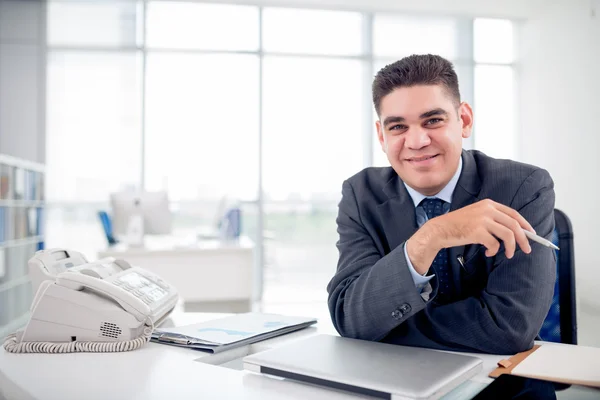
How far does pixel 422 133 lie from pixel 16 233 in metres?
4.10

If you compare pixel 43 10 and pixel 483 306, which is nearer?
pixel 483 306

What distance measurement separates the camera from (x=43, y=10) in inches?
225

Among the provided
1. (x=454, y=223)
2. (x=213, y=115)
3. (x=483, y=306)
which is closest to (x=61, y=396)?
(x=454, y=223)

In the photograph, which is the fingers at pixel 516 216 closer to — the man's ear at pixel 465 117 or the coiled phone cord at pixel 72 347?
the man's ear at pixel 465 117

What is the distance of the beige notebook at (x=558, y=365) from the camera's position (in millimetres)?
805

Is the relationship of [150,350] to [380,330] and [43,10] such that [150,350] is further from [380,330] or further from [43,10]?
[43,10]

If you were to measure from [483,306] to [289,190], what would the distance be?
513cm

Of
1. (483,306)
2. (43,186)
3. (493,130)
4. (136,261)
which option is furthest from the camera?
(493,130)

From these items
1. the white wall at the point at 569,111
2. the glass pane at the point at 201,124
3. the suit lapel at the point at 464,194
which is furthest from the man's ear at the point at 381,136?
the glass pane at the point at 201,124

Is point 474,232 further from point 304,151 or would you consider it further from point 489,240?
point 304,151

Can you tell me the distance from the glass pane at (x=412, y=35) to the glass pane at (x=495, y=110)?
1.90ft

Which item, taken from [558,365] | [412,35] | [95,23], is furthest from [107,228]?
[412,35]

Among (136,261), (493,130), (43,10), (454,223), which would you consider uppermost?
(43,10)

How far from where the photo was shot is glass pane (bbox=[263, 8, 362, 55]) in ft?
20.0
